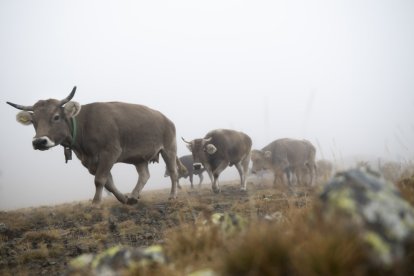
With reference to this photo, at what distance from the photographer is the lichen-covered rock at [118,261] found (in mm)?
2910

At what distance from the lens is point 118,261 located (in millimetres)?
2994

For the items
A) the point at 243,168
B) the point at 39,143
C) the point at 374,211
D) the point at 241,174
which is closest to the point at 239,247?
the point at 374,211

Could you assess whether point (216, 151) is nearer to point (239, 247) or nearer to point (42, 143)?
point (42, 143)

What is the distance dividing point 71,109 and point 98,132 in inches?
36.3

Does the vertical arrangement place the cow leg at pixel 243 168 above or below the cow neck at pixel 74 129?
below

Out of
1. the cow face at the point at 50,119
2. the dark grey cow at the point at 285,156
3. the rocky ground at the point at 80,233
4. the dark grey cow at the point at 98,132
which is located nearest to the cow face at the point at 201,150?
the dark grey cow at the point at 98,132

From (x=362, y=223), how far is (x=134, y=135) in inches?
332

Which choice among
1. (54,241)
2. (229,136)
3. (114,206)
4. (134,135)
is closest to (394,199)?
(54,241)

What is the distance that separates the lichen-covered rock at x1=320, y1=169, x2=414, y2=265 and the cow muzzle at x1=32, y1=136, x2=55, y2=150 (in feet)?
23.6

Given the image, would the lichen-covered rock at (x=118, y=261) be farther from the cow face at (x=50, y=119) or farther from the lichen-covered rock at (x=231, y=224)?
the cow face at (x=50, y=119)

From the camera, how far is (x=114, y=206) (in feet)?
29.8

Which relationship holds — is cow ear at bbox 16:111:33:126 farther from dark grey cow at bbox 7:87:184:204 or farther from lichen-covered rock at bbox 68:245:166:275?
lichen-covered rock at bbox 68:245:166:275

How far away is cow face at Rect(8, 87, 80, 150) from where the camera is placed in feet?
27.1

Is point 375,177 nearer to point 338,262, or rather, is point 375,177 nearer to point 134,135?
point 338,262
